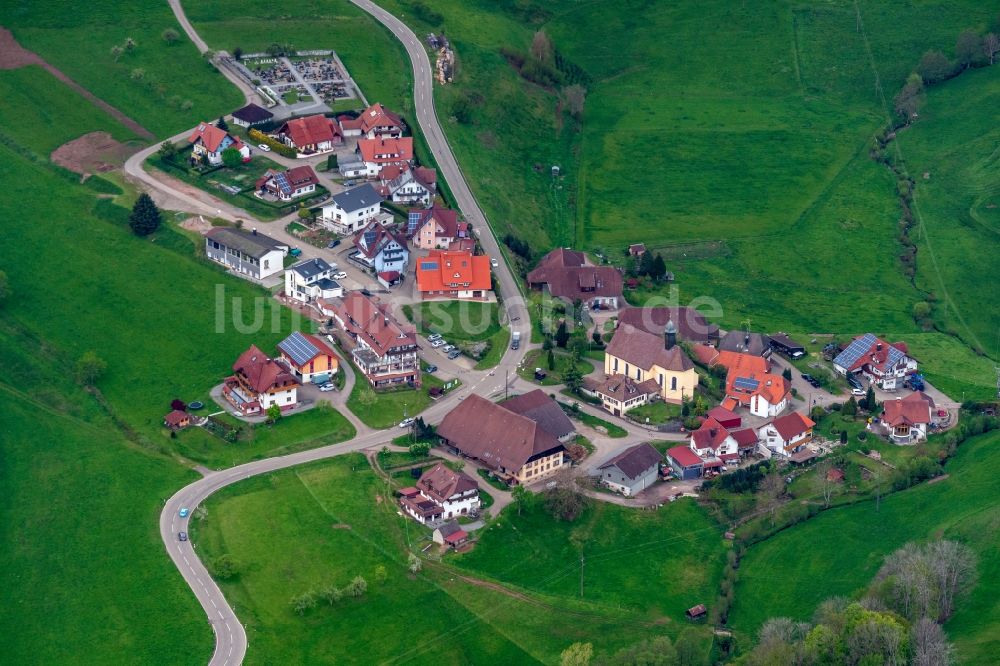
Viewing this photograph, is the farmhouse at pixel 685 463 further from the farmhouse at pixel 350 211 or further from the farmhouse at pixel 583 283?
the farmhouse at pixel 350 211

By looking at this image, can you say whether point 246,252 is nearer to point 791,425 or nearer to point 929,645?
point 791,425

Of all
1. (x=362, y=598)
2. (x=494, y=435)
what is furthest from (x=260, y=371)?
(x=362, y=598)

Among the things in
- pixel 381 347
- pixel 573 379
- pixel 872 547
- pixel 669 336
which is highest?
pixel 669 336

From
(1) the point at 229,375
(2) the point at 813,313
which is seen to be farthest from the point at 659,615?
(2) the point at 813,313

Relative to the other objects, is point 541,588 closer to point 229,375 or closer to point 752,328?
point 229,375

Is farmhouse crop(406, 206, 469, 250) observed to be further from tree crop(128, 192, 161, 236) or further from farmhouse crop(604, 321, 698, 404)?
tree crop(128, 192, 161, 236)

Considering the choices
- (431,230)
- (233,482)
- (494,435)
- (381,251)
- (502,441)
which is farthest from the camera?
(431,230)
